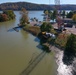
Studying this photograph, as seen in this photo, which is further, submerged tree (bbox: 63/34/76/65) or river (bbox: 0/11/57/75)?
submerged tree (bbox: 63/34/76/65)

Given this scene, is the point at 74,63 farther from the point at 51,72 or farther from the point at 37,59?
the point at 37,59

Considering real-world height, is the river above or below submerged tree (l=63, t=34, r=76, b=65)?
below

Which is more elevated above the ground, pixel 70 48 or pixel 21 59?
pixel 70 48

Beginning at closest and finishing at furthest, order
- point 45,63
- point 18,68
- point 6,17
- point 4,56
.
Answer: point 18,68 → point 45,63 → point 4,56 → point 6,17

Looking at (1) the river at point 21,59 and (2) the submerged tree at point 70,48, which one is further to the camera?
(2) the submerged tree at point 70,48

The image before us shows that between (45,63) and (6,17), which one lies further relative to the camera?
(6,17)

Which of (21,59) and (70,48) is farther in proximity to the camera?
(70,48)

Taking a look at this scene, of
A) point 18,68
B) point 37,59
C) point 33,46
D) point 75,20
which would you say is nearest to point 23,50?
point 33,46

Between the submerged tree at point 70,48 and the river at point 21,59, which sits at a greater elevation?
the submerged tree at point 70,48

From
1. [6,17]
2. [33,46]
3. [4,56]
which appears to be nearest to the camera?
[4,56]

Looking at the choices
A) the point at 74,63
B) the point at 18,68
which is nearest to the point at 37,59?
the point at 18,68
